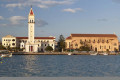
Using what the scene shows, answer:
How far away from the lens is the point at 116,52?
329 feet

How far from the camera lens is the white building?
3573 inches

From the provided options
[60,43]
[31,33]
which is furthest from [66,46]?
[31,33]

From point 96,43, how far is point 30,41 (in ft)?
93.7

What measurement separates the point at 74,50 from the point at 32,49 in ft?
55.7

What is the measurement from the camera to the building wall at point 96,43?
10175 cm

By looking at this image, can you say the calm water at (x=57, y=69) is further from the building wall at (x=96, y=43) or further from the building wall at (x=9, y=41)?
the building wall at (x=9, y=41)

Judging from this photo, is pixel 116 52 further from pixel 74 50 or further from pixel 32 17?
pixel 32 17

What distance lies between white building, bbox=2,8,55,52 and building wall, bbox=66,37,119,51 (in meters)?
8.44

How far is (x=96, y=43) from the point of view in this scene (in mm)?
102875

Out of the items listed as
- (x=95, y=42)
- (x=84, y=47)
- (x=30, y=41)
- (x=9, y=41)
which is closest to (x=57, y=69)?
(x=30, y=41)

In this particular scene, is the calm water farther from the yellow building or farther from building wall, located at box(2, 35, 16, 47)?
building wall, located at box(2, 35, 16, 47)

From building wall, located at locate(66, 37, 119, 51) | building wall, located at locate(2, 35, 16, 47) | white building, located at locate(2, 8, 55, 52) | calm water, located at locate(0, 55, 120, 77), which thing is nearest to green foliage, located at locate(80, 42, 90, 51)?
building wall, located at locate(66, 37, 119, 51)

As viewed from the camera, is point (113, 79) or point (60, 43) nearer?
point (113, 79)

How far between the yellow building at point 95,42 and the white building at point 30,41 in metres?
8.30
